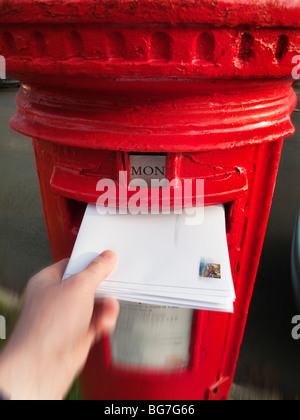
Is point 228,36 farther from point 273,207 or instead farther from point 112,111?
point 273,207

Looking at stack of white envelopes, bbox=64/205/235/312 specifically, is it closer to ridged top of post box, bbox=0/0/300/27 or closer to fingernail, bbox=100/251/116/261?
fingernail, bbox=100/251/116/261

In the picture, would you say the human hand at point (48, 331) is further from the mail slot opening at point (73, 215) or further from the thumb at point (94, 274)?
the mail slot opening at point (73, 215)

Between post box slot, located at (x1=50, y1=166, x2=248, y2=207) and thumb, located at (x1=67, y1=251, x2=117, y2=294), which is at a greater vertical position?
post box slot, located at (x1=50, y1=166, x2=248, y2=207)

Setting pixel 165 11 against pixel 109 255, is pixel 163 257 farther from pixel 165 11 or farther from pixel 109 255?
pixel 165 11

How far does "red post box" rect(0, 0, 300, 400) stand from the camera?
26.1 inches

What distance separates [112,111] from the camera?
0.84m

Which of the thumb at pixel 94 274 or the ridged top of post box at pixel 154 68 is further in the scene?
the thumb at pixel 94 274

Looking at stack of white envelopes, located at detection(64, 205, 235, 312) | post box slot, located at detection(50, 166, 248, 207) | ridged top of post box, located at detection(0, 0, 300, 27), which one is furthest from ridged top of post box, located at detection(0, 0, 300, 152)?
stack of white envelopes, located at detection(64, 205, 235, 312)

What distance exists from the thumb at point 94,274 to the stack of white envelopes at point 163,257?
0.03m

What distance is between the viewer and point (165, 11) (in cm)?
63

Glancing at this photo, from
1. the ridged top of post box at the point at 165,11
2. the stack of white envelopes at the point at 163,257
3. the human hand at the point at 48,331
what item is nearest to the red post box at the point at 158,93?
the ridged top of post box at the point at 165,11

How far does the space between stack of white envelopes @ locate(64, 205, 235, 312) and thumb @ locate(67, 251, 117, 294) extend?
28mm

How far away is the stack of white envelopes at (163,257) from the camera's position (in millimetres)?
887
